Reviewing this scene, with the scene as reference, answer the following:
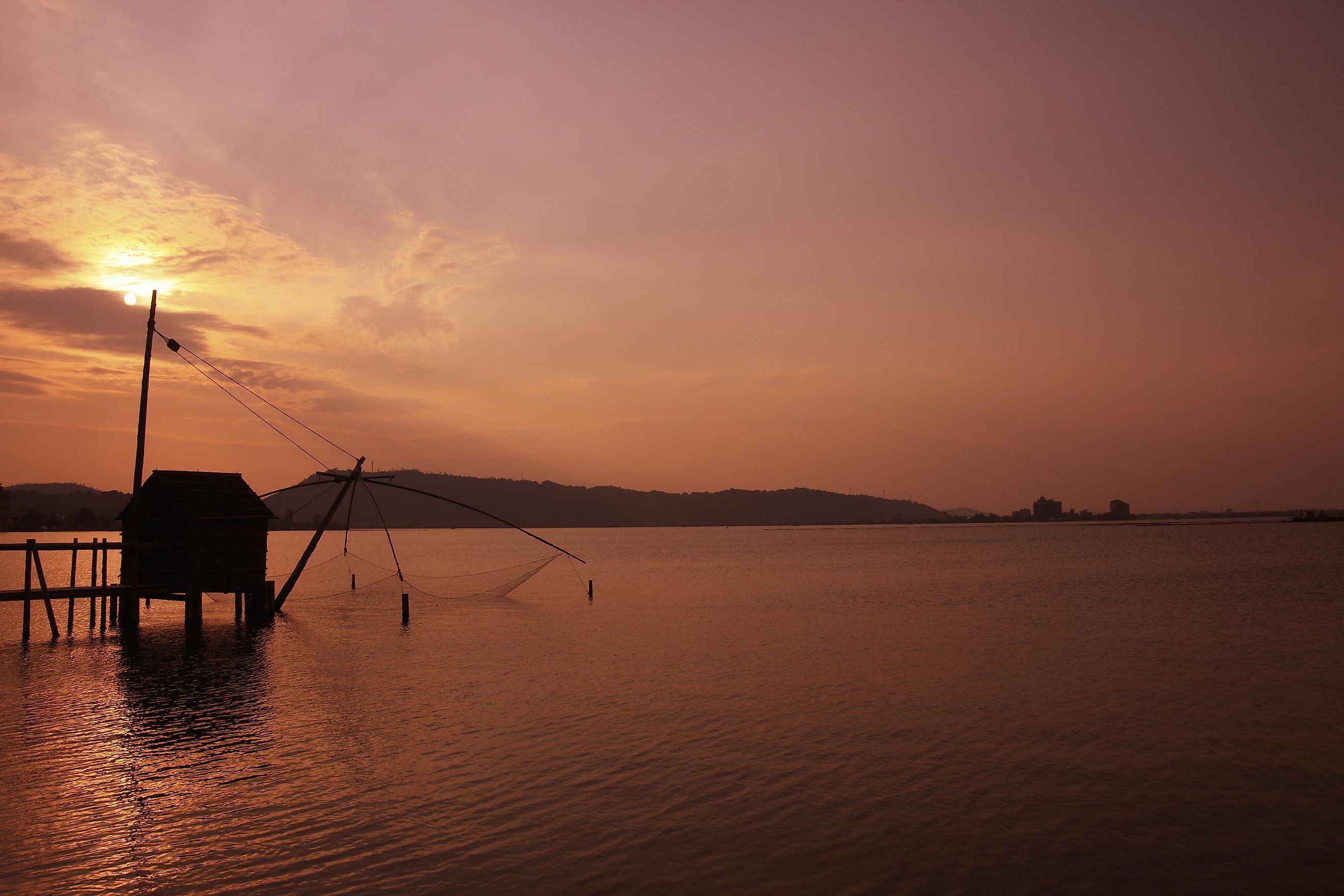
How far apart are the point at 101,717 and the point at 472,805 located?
34.9ft

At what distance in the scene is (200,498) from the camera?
31.7m

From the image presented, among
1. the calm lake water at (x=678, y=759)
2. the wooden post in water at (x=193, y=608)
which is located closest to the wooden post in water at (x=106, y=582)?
the calm lake water at (x=678, y=759)

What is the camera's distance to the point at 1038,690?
21484mm

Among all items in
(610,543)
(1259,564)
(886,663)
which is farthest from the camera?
(610,543)

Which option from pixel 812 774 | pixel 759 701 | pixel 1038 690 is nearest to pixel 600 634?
pixel 759 701

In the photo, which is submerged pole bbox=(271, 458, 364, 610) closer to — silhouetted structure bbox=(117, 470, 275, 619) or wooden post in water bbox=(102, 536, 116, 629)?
silhouetted structure bbox=(117, 470, 275, 619)

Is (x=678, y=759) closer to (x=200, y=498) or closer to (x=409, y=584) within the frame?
(x=200, y=498)

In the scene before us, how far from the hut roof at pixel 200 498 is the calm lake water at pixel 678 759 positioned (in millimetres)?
4670

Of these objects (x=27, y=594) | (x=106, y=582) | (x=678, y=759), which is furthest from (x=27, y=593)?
(x=678, y=759)

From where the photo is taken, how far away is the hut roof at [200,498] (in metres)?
31.2

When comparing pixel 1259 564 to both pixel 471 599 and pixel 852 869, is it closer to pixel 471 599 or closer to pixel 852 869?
pixel 471 599

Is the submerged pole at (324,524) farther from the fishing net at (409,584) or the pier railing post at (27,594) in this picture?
the pier railing post at (27,594)

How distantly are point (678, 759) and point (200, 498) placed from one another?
961 inches

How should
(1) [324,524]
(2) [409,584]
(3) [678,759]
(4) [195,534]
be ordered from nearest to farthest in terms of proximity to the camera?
(3) [678,759] → (4) [195,534] → (1) [324,524] → (2) [409,584]
